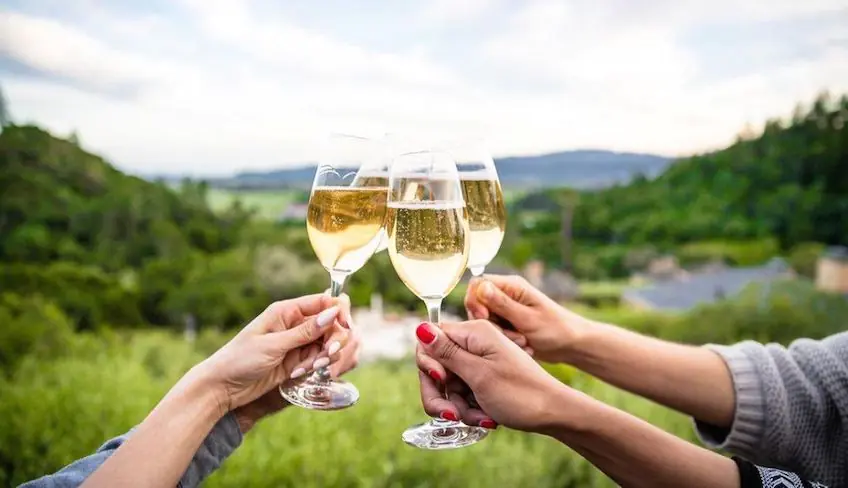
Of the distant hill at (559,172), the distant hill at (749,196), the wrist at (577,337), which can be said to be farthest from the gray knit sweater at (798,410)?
the distant hill at (749,196)

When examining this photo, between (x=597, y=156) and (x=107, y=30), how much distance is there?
2.48 metres

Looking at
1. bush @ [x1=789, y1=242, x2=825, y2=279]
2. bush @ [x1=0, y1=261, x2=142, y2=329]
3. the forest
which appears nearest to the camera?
the forest

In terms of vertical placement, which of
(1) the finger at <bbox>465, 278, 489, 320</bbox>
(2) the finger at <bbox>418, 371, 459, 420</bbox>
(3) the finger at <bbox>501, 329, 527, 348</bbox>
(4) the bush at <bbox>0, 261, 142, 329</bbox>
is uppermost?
(1) the finger at <bbox>465, 278, 489, 320</bbox>

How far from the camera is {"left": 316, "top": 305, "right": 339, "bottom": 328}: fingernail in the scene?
1341 millimetres

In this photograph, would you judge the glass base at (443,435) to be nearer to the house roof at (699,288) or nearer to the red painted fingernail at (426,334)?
the red painted fingernail at (426,334)

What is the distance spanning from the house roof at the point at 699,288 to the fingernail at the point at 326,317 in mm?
2963

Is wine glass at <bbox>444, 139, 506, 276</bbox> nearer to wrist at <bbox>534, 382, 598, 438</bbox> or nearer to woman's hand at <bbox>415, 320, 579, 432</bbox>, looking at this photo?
woman's hand at <bbox>415, 320, 579, 432</bbox>

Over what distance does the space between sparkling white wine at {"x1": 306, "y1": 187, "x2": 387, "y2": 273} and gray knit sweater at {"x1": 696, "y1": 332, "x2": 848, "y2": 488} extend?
96 centimetres

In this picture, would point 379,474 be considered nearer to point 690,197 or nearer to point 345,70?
point 345,70

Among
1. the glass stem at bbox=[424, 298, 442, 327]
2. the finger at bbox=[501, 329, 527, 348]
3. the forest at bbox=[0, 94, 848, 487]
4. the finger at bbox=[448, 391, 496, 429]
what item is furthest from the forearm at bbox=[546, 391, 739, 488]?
the forest at bbox=[0, 94, 848, 487]

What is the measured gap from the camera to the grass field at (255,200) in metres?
3.94

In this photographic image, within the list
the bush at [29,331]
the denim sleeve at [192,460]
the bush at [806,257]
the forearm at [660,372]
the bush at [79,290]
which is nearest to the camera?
the denim sleeve at [192,460]

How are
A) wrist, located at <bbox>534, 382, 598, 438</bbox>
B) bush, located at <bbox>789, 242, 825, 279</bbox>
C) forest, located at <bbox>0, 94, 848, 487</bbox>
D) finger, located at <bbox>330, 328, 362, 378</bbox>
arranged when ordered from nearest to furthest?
wrist, located at <bbox>534, 382, 598, 438</bbox> → finger, located at <bbox>330, 328, 362, 378</bbox> → forest, located at <bbox>0, 94, 848, 487</bbox> → bush, located at <bbox>789, 242, 825, 279</bbox>

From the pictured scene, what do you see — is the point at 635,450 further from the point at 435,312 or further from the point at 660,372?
the point at 660,372
